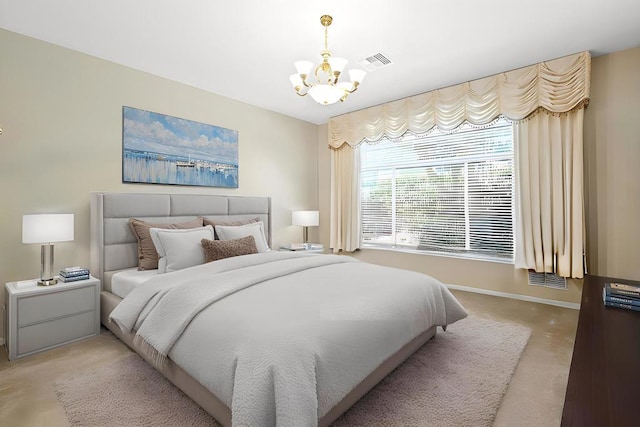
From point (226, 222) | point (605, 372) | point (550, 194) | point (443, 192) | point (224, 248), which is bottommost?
point (605, 372)

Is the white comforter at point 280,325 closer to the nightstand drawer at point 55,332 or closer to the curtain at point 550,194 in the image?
the nightstand drawer at point 55,332

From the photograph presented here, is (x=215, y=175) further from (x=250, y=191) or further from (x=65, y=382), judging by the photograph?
(x=65, y=382)

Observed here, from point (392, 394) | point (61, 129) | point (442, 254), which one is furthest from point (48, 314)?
point (442, 254)

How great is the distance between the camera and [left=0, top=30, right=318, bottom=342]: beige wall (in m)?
2.55

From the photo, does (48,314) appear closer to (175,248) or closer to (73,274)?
(73,274)

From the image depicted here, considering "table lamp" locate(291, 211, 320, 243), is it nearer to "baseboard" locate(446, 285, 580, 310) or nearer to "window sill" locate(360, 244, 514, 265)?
"window sill" locate(360, 244, 514, 265)

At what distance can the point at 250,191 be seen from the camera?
173 inches

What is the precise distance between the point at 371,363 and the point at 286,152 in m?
3.80

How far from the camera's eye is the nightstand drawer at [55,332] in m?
2.28

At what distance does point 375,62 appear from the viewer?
315 centimetres

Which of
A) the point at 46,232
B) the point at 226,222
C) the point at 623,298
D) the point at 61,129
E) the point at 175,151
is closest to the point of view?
the point at 623,298

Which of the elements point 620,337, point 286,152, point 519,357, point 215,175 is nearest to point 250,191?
point 215,175

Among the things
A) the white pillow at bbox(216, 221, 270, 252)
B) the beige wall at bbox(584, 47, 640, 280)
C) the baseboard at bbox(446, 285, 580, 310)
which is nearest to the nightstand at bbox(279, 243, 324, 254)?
the white pillow at bbox(216, 221, 270, 252)

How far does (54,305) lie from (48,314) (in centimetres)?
7
